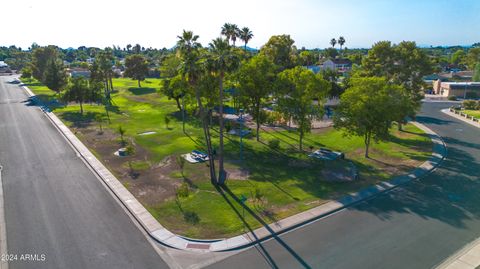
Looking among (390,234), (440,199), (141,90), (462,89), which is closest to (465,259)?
(390,234)

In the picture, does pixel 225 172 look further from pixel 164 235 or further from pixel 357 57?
pixel 357 57

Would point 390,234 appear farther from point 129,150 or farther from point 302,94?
point 129,150

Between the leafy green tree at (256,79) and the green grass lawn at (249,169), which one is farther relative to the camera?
the leafy green tree at (256,79)

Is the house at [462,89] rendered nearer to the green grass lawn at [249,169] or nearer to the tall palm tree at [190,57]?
the green grass lawn at [249,169]

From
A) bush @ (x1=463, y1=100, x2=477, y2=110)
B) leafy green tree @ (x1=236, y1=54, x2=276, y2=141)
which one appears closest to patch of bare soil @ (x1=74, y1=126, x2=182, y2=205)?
leafy green tree @ (x1=236, y1=54, x2=276, y2=141)

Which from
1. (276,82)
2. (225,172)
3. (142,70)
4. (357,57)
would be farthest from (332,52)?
(225,172)

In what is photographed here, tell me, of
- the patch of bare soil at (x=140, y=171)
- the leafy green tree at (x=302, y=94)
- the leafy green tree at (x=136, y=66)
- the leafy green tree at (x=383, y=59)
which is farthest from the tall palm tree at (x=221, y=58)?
the leafy green tree at (x=136, y=66)

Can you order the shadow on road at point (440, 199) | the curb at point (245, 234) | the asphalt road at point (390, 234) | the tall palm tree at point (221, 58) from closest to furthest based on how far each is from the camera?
the asphalt road at point (390, 234) < the curb at point (245, 234) < the shadow on road at point (440, 199) < the tall palm tree at point (221, 58)

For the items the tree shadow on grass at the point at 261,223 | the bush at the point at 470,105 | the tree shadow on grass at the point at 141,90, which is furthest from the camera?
the tree shadow on grass at the point at 141,90
